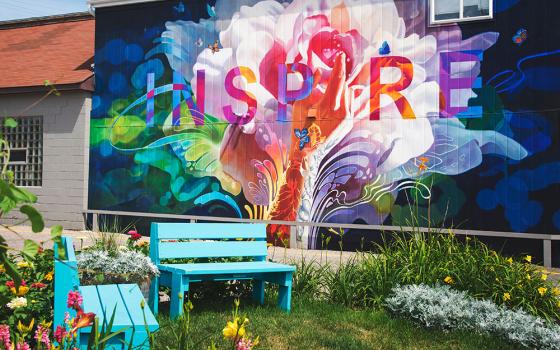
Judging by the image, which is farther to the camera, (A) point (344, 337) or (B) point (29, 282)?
(A) point (344, 337)

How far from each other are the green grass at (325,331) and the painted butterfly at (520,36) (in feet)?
23.3

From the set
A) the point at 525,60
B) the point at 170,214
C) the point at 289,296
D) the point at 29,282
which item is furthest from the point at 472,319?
the point at 170,214

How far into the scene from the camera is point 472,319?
5.58 metres

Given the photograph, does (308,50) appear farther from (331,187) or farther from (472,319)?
(472,319)

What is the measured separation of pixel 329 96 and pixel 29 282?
341 inches

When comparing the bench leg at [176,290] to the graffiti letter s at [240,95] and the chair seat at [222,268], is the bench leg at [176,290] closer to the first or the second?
the chair seat at [222,268]

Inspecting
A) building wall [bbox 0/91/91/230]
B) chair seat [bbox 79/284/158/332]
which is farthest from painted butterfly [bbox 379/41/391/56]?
chair seat [bbox 79/284/158/332]

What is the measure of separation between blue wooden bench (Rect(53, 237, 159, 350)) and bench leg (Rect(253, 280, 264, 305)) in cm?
204

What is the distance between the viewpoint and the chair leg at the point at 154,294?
19.0ft

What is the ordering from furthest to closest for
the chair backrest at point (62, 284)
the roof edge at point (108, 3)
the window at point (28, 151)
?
the window at point (28, 151)
the roof edge at point (108, 3)
the chair backrest at point (62, 284)

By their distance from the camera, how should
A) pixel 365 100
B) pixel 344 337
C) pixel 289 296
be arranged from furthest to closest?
pixel 365 100 < pixel 289 296 < pixel 344 337

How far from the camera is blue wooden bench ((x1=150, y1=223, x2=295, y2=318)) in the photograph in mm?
5723

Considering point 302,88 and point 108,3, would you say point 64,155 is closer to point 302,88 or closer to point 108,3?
point 108,3

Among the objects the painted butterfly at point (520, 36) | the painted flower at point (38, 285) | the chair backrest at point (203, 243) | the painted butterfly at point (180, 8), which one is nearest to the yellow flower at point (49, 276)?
the painted flower at point (38, 285)
